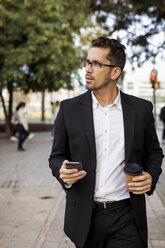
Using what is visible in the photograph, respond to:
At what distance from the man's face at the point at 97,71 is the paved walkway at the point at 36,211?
258cm

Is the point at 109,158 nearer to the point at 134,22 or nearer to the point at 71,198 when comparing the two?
the point at 71,198

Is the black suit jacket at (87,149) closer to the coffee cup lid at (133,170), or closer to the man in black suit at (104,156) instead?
the man in black suit at (104,156)

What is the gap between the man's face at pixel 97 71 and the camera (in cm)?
233

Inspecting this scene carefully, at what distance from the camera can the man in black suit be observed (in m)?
2.24

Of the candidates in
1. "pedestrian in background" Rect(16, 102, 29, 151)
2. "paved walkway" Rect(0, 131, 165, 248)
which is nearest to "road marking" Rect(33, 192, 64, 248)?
"paved walkway" Rect(0, 131, 165, 248)

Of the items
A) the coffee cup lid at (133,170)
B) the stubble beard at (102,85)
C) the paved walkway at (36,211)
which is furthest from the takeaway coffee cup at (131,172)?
the paved walkway at (36,211)

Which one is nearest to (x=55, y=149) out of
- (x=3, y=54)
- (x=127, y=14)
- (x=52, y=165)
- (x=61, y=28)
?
(x=52, y=165)

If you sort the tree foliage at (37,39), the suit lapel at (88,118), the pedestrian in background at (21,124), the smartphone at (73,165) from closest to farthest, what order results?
the smartphone at (73,165) → the suit lapel at (88,118) → the pedestrian in background at (21,124) → the tree foliage at (37,39)

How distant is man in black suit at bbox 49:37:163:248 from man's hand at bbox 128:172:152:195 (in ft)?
0.31

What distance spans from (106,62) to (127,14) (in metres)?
5.44

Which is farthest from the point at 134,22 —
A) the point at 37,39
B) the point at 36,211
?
the point at 37,39

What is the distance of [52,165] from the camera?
2285mm

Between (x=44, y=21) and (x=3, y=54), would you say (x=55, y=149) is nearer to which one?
(x=3, y=54)

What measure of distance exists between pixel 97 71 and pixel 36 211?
3.93 metres
